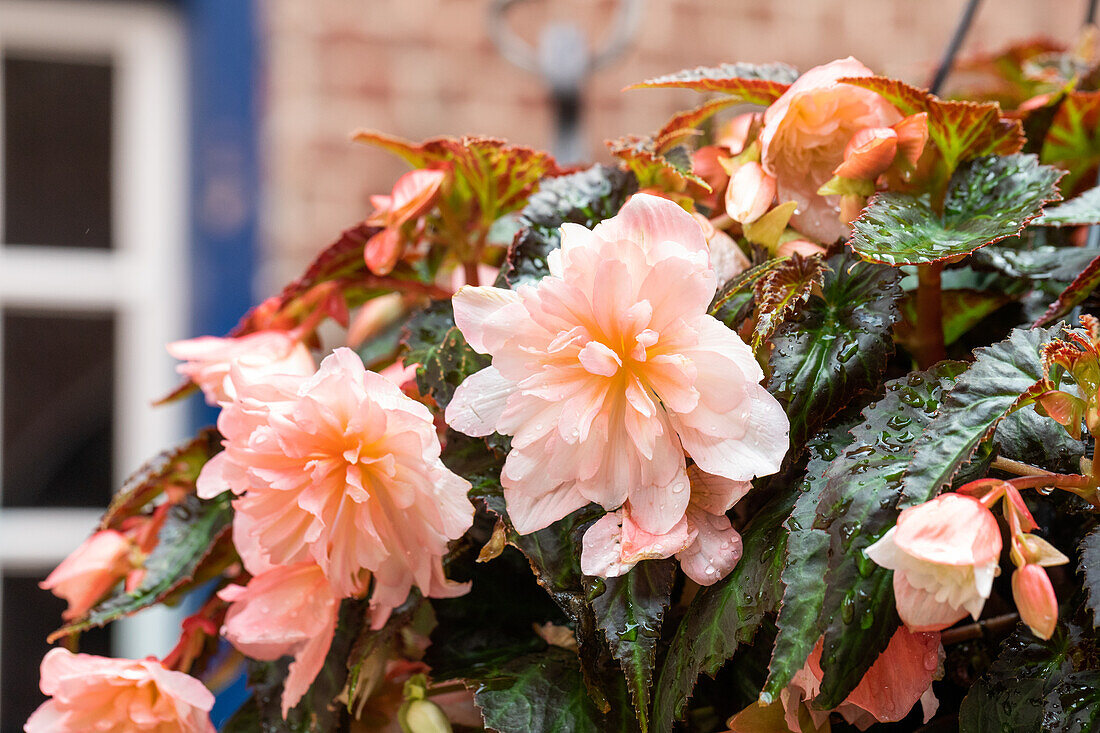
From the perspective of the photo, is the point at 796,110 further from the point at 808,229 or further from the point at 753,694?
the point at 753,694

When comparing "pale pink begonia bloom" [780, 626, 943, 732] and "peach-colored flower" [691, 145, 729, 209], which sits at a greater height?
"peach-colored flower" [691, 145, 729, 209]

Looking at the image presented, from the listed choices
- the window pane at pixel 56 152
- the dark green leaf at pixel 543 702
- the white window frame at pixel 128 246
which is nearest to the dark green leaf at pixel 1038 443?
the dark green leaf at pixel 543 702

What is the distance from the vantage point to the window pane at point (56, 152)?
164cm

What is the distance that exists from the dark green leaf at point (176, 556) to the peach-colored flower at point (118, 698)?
0.03 m

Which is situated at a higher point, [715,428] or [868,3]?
[868,3]

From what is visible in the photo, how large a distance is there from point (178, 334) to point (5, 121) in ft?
1.48

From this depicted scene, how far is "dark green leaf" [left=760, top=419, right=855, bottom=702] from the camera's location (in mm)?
248

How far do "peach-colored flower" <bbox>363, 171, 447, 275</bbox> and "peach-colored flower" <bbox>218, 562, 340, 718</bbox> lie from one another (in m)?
0.14

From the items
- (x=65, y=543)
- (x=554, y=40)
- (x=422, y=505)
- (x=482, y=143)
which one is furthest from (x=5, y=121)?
(x=422, y=505)

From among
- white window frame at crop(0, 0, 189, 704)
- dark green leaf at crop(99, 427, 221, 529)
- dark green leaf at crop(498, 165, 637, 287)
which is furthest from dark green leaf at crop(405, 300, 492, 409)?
white window frame at crop(0, 0, 189, 704)

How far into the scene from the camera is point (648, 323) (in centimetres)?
29

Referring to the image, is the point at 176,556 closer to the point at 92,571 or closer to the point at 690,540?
the point at 92,571

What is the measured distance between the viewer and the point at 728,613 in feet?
0.93

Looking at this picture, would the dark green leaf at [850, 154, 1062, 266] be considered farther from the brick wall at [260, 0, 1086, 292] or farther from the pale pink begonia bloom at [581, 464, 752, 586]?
the brick wall at [260, 0, 1086, 292]
